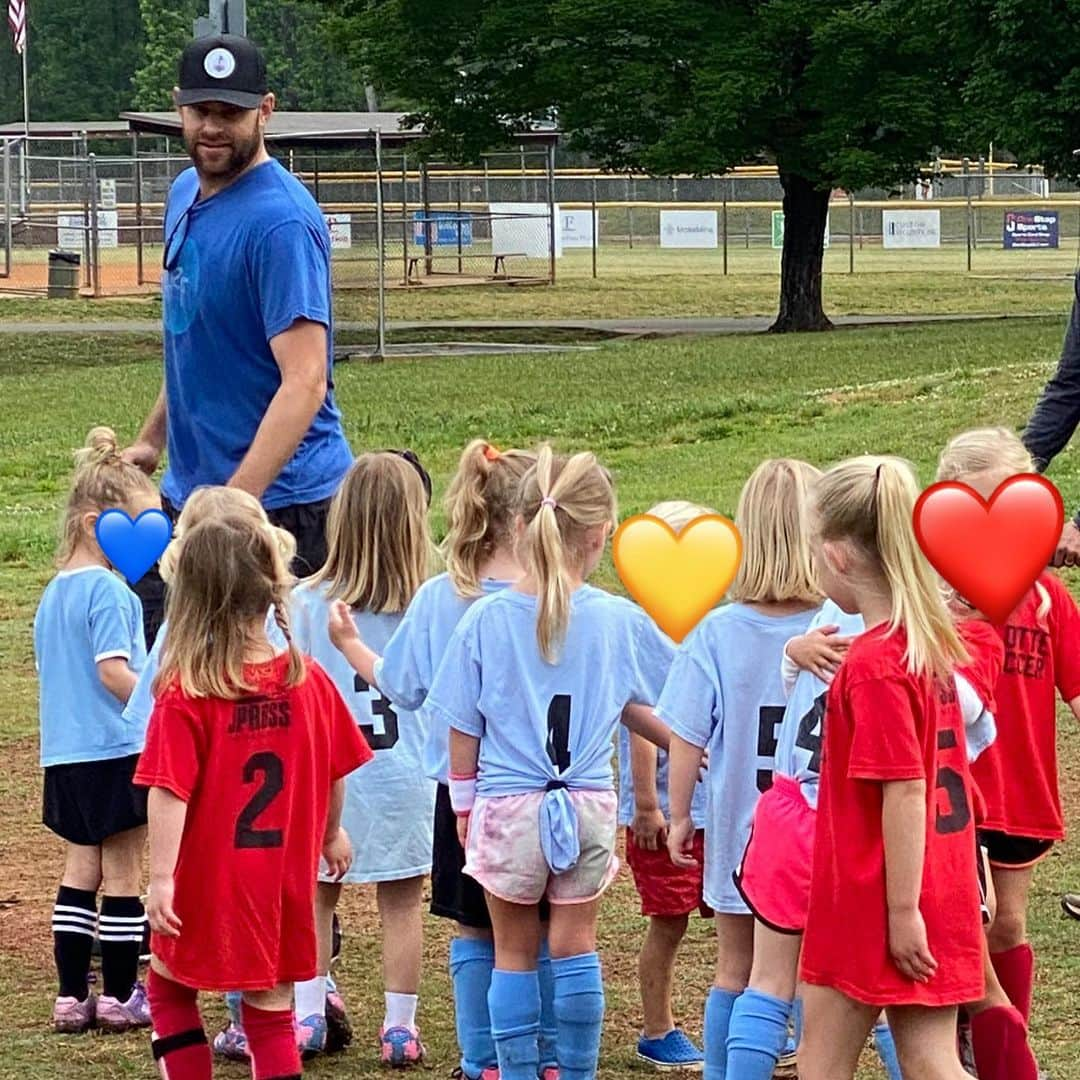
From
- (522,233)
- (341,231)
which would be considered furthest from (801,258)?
(522,233)

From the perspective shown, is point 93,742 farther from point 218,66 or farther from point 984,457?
point 984,457

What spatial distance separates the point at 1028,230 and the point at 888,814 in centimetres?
4736

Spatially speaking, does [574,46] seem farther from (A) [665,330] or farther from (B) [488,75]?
(A) [665,330]

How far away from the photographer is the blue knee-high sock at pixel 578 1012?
14.4 ft

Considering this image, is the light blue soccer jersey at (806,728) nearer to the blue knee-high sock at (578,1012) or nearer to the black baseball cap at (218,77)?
the blue knee-high sock at (578,1012)

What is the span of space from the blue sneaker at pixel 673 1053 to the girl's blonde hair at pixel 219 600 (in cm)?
150

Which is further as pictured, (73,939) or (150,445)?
(150,445)

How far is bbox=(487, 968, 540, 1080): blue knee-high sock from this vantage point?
14.4 feet

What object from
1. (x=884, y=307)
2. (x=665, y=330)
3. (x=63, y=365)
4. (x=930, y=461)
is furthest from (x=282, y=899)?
(x=884, y=307)

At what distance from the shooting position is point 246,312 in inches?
196

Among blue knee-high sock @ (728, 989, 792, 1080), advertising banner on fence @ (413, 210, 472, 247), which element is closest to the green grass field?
blue knee-high sock @ (728, 989, 792, 1080)

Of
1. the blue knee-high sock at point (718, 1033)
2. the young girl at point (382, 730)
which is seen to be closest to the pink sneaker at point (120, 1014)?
the young girl at point (382, 730)

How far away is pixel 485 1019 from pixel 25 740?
420 centimetres

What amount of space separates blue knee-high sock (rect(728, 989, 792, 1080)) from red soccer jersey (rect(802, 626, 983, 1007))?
1.75 feet
